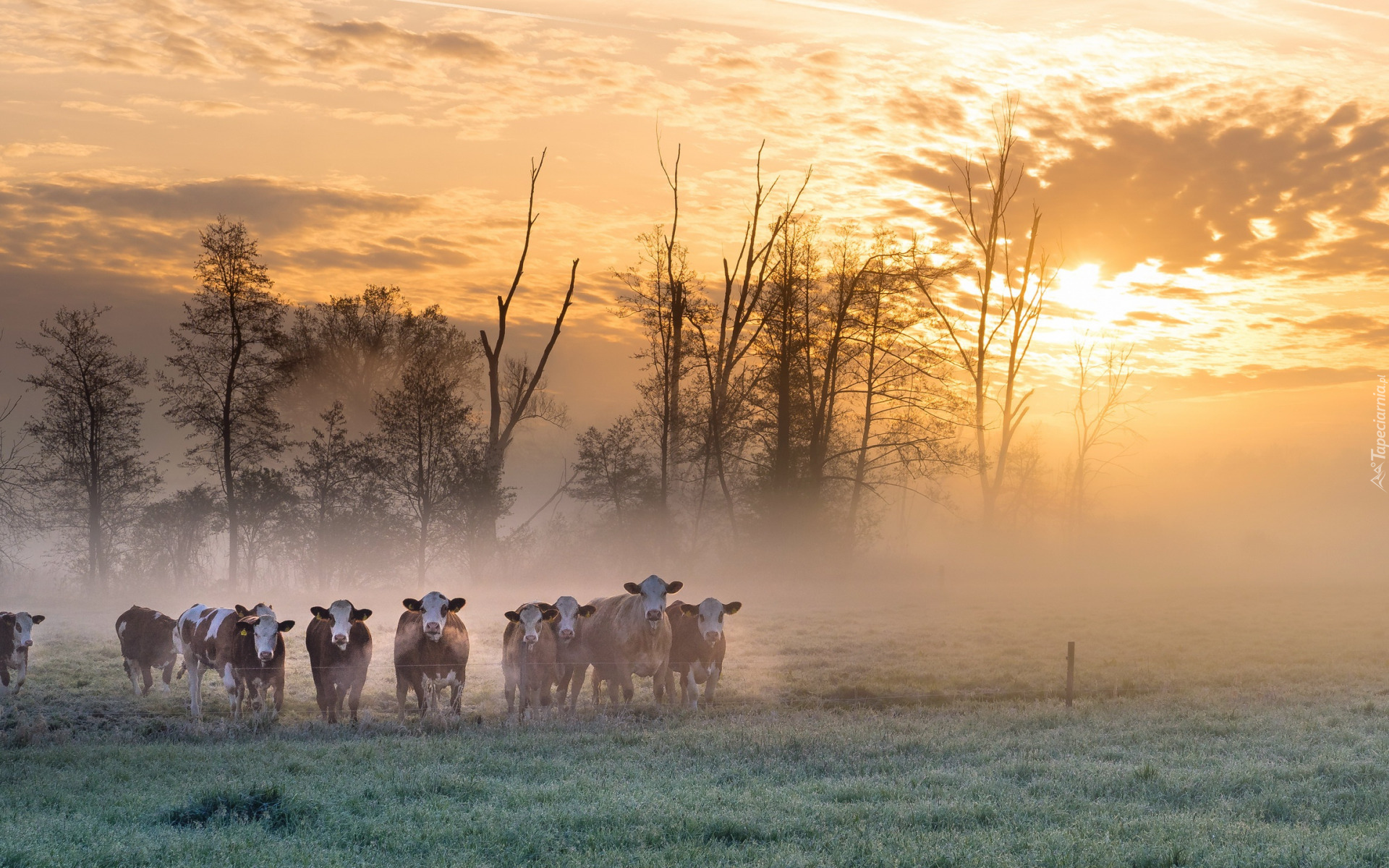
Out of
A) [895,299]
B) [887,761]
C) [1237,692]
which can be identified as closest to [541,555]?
[895,299]

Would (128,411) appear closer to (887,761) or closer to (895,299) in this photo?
(895,299)

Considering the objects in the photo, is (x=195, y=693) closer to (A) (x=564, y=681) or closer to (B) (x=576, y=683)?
(A) (x=564, y=681)

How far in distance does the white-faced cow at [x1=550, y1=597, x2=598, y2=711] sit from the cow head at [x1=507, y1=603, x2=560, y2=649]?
0.24 metres

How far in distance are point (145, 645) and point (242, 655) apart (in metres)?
3.83

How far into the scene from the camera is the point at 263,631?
16.4m

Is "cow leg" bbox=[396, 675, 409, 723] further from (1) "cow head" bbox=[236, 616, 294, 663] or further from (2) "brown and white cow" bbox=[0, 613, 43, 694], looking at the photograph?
(2) "brown and white cow" bbox=[0, 613, 43, 694]

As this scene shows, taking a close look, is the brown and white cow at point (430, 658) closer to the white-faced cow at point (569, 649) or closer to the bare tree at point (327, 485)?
the white-faced cow at point (569, 649)

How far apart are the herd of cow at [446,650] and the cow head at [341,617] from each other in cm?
2

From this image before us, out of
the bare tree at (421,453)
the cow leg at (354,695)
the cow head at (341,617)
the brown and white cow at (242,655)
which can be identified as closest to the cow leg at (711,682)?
the cow leg at (354,695)

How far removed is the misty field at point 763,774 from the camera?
8.88 m

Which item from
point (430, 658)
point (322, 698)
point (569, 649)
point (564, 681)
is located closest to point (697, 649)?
point (569, 649)

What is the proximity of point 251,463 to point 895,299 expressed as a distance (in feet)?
87.8

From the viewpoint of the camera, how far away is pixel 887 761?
12273mm

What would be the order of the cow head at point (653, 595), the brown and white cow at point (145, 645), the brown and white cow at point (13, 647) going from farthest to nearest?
the brown and white cow at point (145, 645), the brown and white cow at point (13, 647), the cow head at point (653, 595)
